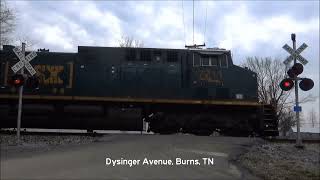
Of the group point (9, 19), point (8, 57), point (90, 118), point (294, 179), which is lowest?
point (294, 179)

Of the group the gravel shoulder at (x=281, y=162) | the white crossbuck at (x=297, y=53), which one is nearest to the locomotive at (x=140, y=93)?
the white crossbuck at (x=297, y=53)

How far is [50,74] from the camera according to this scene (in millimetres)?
18422

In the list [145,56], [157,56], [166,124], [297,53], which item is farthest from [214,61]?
[297,53]

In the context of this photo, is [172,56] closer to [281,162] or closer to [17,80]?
[17,80]

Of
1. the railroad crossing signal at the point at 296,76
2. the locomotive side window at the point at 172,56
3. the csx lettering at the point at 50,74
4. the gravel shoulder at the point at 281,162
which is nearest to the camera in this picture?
the gravel shoulder at the point at 281,162

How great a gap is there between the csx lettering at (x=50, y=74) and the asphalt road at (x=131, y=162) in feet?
20.7

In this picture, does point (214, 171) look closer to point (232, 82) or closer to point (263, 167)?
point (263, 167)

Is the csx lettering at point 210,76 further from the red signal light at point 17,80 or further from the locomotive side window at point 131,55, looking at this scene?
the red signal light at point 17,80

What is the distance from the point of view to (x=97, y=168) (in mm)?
8859

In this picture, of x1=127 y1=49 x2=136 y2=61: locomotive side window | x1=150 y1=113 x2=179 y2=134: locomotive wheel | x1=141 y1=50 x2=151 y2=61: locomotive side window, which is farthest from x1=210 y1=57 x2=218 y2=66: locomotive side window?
x1=127 y1=49 x2=136 y2=61: locomotive side window

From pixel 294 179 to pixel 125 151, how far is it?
478 centimetres

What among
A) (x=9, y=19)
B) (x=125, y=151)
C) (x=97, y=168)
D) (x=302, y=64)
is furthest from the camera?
(x=9, y=19)

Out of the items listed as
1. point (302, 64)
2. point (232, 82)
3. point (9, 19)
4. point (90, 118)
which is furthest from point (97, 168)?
point (9, 19)

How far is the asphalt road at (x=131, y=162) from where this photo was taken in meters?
8.27
